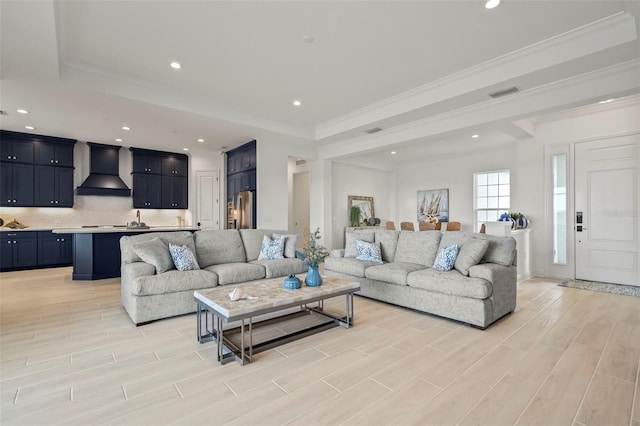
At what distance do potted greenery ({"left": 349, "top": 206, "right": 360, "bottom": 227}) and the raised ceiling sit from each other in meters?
3.66

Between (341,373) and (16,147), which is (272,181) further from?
(16,147)

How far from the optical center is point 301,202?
32.3ft

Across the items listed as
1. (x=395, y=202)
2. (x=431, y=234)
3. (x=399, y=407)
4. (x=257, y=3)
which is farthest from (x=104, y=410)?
(x=395, y=202)

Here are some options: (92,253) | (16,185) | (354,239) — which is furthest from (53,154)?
(354,239)

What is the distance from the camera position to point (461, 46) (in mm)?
3439

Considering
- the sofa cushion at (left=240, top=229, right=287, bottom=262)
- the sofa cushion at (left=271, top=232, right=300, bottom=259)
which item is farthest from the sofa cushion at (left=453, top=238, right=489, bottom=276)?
the sofa cushion at (left=240, top=229, right=287, bottom=262)

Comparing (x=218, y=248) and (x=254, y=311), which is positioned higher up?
(x=218, y=248)

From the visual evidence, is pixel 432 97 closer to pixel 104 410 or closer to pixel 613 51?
pixel 613 51

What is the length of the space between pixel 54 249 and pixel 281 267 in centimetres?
577

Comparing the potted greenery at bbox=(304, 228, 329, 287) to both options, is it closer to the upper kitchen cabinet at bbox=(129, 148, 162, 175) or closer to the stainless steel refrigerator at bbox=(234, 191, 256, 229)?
the stainless steel refrigerator at bbox=(234, 191, 256, 229)

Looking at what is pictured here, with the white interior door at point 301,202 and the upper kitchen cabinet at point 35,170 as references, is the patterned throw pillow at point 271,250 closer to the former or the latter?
the white interior door at point 301,202

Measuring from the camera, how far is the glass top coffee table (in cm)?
249

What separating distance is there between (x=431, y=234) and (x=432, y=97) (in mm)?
2050

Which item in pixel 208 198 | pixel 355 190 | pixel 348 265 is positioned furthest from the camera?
pixel 355 190
